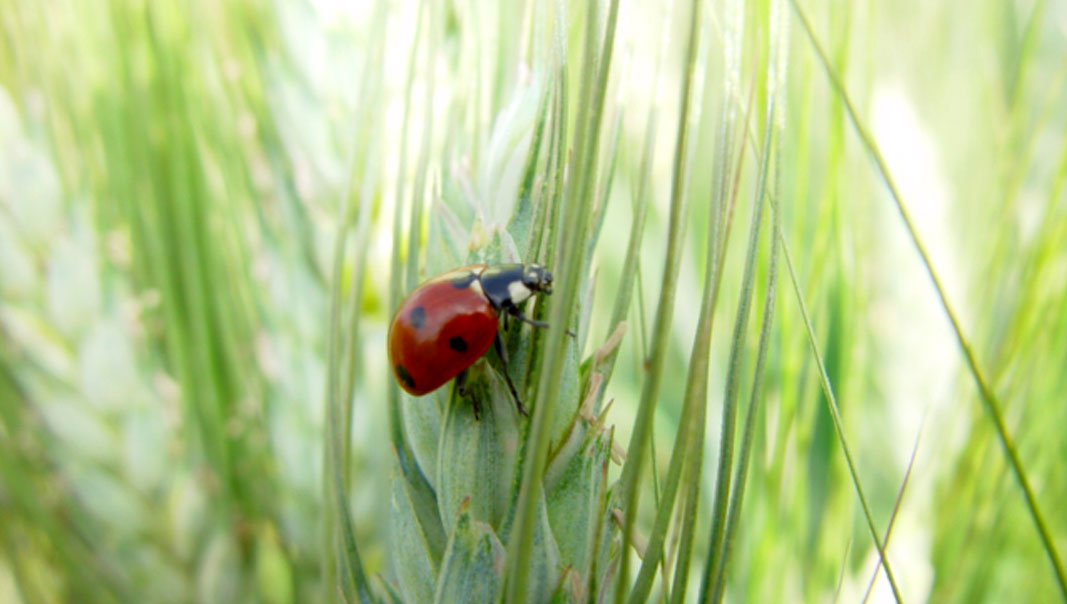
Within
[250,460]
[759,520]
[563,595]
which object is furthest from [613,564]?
[250,460]

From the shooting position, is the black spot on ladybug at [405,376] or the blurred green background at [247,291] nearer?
the black spot on ladybug at [405,376]

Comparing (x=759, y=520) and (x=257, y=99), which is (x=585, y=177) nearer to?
(x=759, y=520)

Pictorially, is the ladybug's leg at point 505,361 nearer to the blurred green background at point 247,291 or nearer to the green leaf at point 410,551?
the green leaf at point 410,551

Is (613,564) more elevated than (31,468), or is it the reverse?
(31,468)

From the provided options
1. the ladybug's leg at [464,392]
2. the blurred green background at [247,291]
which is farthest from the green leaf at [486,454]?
the blurred green background at [247,291]

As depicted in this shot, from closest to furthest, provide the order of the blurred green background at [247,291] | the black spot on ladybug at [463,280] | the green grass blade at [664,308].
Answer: the green grass blade at [664,308], the black spot on ladybug at [463,280], the blurred green background at [247,291]

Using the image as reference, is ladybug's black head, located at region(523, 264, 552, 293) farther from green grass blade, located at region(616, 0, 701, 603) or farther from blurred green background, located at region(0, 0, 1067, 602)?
blurred green background, located at region(0, 0, 1067, 602)
